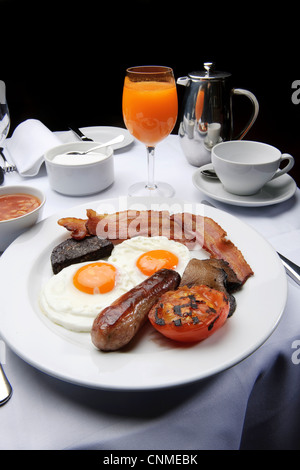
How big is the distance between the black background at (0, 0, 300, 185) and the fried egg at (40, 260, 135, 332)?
3.34m

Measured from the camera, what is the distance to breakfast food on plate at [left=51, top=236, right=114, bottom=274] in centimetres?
127

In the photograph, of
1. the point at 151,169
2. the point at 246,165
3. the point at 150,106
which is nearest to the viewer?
the point at 246,165

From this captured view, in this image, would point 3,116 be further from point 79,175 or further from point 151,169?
point 151,169

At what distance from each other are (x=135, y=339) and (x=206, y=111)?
1.44 meters

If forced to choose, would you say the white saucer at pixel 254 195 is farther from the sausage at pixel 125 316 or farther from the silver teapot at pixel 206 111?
the sausage at pixel 125 316

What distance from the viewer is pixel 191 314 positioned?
93 cm

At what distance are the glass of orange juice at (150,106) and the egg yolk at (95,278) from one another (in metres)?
0.72

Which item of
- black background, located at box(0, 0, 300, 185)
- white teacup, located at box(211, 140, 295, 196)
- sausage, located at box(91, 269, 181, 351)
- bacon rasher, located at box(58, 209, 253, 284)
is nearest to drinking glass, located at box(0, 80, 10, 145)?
bacon rasher, located at box(58, 209, 253, 284)

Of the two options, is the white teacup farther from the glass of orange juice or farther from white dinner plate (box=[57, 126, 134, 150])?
white dinner plate (box=[57, 126, 134, 150])

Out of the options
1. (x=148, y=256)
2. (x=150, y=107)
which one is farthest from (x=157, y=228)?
(x=150, y=107)
